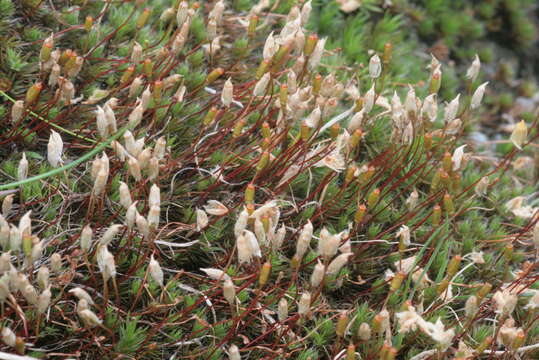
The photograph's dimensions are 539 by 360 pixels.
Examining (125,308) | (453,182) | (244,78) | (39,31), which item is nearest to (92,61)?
(39,31)

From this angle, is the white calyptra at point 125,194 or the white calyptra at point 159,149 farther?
the white calyptra at point 159,149

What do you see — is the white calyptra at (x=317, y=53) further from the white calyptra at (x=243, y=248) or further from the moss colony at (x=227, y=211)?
the white calyptra at (x=243, y=248)

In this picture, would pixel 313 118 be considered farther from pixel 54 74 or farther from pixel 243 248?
pixel 54 74

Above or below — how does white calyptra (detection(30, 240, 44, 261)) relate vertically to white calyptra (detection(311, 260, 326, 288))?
above

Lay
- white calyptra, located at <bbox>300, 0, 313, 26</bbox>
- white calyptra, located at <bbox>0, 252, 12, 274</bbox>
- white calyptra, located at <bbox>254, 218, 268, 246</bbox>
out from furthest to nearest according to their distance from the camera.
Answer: white calyptra, located at <bbox>300, 0, 313, 26</bbox> < white calyptra, located at <bbox>254, 218, 268, 246</bbox> < white calyptra, located at <bbox>0, 252, 12, 274</bbox>

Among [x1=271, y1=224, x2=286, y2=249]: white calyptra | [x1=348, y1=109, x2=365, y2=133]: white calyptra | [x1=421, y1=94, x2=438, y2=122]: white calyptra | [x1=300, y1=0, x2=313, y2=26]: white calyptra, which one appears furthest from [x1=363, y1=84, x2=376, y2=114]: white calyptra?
[x1=271, y1=224, x2=286, y2=249]: white calyptra

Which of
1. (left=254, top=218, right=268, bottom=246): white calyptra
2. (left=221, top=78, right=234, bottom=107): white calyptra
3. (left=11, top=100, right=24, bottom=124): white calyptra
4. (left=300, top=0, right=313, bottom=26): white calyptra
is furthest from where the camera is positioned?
(left=300, top=0, right=313, bottom=26): white calyptra

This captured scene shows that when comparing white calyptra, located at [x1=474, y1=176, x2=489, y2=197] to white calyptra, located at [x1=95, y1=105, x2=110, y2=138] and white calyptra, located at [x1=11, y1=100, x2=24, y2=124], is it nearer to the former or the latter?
white calyptra, located at [x1=95, y1=105, x2=110, y2=138]

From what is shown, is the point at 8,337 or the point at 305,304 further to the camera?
the point at 305,304

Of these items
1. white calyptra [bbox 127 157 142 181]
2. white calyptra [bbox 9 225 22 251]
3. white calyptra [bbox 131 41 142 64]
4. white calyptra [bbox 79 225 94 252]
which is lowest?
white calyptra [bbox 79 225 94 252]

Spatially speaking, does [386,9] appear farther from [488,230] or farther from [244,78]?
[488,230]

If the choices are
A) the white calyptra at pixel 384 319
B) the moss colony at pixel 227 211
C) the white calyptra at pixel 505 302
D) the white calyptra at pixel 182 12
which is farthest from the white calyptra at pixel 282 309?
the white calyptra at pixel 182 12

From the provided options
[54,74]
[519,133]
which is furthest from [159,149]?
[519,133]

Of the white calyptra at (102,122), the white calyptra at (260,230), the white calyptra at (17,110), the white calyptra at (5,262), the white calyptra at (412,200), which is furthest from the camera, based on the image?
the white calyptra at (412,200)
